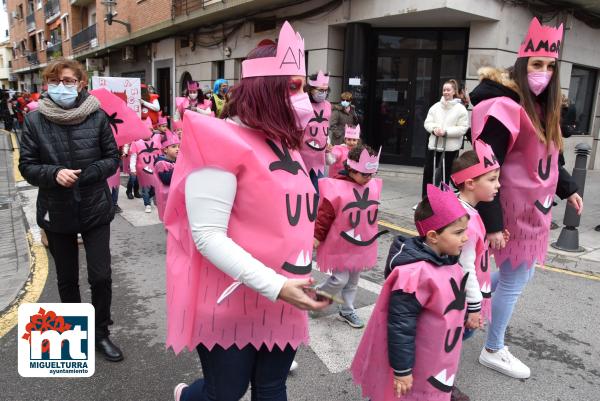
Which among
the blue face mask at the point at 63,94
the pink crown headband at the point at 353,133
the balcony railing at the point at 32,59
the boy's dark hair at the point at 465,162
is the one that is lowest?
the pink crown headband at the point at 353,133

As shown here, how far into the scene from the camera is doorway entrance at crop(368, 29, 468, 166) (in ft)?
36.3

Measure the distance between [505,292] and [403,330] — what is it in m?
1.28

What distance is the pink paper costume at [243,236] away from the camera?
1.61m

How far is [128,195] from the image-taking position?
859cm

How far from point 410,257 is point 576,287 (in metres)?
3.56

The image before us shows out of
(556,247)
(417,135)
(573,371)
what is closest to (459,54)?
(417,135)

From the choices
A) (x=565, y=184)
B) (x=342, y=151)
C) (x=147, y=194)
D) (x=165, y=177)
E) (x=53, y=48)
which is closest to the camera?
(x=565, y=184)

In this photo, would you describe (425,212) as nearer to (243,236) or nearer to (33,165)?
(243,236)

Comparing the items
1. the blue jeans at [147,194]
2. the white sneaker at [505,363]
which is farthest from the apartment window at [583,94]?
the white sneaker at [505,363]

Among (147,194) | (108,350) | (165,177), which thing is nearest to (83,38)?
(147,194)

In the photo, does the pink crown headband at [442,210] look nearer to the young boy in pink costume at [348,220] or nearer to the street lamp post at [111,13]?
the young boy in pink costume at [348,220]

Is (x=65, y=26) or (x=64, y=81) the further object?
(x=65, y=26)

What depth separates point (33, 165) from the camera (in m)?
2.92

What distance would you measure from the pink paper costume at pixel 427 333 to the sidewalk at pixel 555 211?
399 cm
